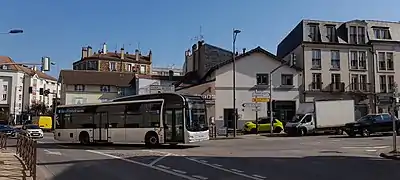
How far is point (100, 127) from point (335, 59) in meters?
34.2

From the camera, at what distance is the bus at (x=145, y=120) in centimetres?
2475

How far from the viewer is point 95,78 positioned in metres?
79.1

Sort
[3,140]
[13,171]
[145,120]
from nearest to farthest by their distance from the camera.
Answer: [13,171] → [145,120] → [3,140]

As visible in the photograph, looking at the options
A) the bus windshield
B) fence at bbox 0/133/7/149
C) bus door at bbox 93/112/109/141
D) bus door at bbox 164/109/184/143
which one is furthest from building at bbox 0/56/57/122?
bus door at bbox 164/109/184/143

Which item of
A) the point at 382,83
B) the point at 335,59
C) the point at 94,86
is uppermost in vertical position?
the point at 335,59

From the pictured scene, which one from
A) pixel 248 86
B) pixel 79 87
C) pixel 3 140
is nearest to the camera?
pixel 3 140

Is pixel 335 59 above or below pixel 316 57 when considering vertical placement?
below

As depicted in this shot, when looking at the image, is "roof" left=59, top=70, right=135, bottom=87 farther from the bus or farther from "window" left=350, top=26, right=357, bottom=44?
the bus

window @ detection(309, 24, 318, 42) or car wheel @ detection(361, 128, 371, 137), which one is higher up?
window @ detection(309, 24, 318, 42)

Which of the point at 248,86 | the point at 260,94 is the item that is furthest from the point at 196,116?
the point at 248,86

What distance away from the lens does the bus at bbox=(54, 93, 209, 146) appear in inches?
974

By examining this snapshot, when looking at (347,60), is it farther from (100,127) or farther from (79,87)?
(79,87)

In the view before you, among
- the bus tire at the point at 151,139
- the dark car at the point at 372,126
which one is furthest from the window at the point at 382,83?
the bus tire at the point at 151,139

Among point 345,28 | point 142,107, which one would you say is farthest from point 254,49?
point 142,107
